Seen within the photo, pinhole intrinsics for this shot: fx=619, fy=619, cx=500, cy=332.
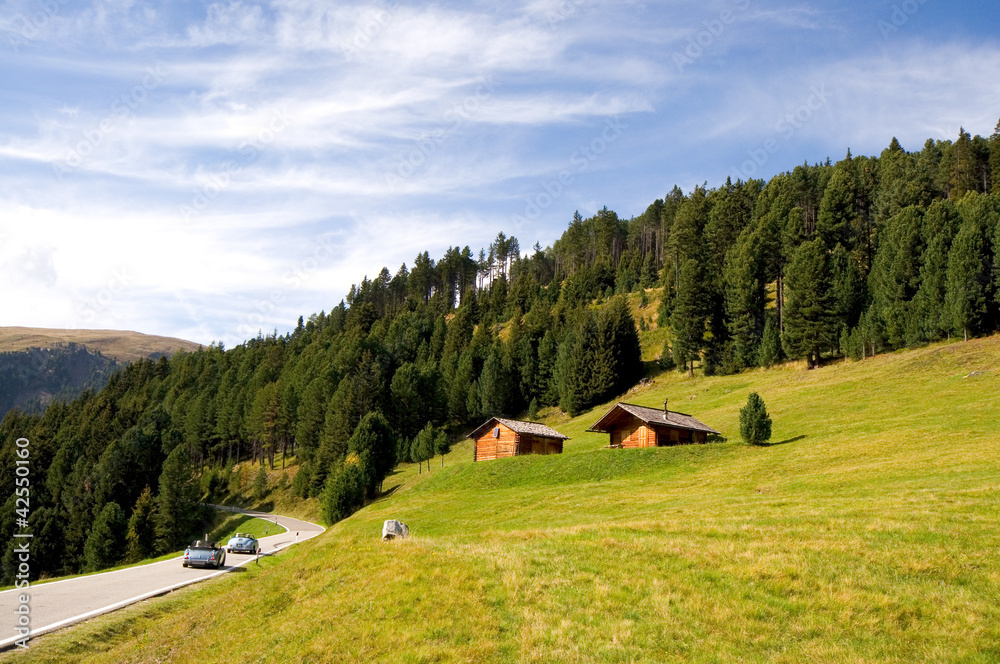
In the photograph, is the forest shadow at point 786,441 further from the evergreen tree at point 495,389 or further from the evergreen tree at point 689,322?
the evergreen tree at point 495,389

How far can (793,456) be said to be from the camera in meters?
37.1

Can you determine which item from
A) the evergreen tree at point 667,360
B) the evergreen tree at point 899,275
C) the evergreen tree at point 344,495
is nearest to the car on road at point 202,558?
the evergreen tree at point 344,495

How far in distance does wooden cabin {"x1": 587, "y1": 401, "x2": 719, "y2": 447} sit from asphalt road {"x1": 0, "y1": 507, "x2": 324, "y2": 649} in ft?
97.3

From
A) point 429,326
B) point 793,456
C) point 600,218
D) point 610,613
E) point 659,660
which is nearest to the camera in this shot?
point 659,660

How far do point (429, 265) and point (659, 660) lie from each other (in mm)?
171295

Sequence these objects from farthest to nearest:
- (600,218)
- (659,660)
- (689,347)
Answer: (600,218) < (689,347) < (659,660)

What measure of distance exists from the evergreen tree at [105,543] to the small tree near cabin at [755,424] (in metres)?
68.1

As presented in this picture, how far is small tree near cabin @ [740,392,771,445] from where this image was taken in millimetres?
42375

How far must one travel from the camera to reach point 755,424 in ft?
139

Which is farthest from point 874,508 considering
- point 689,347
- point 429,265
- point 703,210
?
point 429,265

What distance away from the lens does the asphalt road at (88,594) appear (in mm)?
15825

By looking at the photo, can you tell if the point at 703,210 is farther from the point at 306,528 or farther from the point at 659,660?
the point at 659,660

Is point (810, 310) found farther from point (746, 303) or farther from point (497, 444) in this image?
point (497, 444)

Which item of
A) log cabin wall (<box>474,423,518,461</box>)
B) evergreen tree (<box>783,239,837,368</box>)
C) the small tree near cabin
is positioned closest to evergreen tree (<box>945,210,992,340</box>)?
evergreen tree (<box>783,239,837,368</box>)
